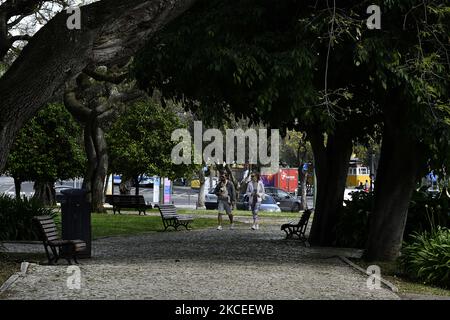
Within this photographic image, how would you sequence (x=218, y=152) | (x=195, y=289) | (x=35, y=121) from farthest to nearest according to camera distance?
1. (x=218, y=152)
2. (x=35, y=121)
3. (x=195, y=289)

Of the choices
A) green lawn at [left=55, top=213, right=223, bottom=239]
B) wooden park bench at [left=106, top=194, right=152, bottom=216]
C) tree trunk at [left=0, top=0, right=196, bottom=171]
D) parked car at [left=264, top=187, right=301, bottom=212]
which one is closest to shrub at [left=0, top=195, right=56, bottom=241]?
green lawn at [left=55, top=213, right=223, bottom=239]

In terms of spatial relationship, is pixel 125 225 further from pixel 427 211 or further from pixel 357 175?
pixel 357 175

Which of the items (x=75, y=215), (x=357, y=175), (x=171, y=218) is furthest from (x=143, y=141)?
(x=357, y=175)

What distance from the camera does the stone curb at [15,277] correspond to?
1033 centimetres

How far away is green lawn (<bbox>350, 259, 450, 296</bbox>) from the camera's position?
11.1m

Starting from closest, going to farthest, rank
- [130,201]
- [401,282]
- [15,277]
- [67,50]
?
[67,50]
[15,277]
[401,282]
[130,201]

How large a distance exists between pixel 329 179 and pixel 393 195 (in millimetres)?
4270

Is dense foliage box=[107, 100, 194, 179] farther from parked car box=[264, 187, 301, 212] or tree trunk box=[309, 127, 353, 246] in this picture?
tree trunk box=[309, 127, 353, 246]

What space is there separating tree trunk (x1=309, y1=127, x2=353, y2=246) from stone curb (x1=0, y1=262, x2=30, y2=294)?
334 inches

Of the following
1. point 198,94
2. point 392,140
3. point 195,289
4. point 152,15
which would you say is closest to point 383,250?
point 392,140

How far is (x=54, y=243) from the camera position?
1320cm
